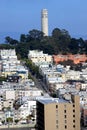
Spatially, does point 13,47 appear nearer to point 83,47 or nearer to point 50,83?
point 83,47

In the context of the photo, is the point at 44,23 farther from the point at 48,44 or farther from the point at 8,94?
the point at 8,94

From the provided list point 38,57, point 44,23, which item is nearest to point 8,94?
point 38,57

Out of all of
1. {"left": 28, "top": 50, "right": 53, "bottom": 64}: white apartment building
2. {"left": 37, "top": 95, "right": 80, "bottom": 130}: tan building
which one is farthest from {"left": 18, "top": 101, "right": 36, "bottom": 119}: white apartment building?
{"left": 28, "top": 50, "right": 53, "bottom": 64}: white apartment building

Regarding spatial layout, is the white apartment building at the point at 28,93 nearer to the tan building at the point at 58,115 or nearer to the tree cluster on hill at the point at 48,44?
the tree cluster on hill at the point at 48,44

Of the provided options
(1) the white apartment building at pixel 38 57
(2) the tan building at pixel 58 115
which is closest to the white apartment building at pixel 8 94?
(1) the white apartment building at pixel 38 57

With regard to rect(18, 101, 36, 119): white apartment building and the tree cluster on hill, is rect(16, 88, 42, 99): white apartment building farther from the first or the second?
the tree cluster on hill

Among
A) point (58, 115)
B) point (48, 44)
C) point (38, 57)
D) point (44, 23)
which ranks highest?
point (44, 23)

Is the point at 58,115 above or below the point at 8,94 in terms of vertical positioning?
above
